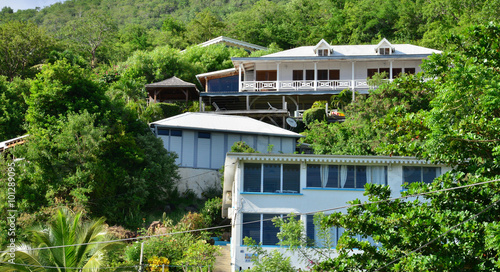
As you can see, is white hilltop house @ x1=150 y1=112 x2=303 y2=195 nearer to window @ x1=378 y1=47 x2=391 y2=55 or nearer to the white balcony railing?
the white balcony railing

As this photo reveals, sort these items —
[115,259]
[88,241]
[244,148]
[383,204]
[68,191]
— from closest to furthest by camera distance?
[383,204] < [88,241] < [115,259] < [68,191] < [244,148]

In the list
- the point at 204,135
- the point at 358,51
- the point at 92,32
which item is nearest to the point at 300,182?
the point at 204,135

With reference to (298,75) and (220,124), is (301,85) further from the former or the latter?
(220,124)

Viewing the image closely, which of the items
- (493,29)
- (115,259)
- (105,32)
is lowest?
(115,259)

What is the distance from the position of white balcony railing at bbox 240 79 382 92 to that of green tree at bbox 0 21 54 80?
63.2ft

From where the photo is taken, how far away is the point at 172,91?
40.4 meters

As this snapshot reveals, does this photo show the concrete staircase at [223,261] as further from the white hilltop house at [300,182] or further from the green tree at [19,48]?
the green tree at [19,48]

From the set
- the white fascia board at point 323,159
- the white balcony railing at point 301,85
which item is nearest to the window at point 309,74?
the white balcony railing at point 301,85

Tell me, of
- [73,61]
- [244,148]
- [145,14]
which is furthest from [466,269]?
[145,14]

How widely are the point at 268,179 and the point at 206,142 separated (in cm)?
1059

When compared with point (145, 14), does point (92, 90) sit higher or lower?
lower

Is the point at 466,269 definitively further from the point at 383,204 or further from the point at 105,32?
the point at 105,32

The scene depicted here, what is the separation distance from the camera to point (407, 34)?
192 ft

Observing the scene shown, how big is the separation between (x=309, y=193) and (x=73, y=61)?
112ft
